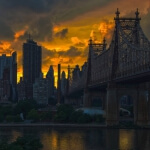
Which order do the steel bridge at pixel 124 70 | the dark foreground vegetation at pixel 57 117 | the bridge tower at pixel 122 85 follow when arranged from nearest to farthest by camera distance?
the steel bridge at pixel 124 70
the bridge tower at pixel 122 85
the dark foreground vegetation at pixel 57 117

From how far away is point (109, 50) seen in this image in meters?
84.2

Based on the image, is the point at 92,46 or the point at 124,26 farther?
the point at 92,46

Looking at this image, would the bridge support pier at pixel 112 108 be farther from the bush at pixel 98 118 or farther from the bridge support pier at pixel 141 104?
the bush at pixel 98 118

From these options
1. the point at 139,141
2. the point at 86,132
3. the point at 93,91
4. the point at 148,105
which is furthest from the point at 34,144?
the point at 93,91

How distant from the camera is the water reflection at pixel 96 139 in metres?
51.9

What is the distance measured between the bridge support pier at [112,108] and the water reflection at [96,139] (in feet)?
17.6

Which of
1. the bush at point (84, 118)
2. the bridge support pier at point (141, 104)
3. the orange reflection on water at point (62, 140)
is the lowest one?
the orange reflection on water at point (62, 140)

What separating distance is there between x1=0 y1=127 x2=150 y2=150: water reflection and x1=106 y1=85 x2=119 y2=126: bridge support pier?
536 centimetres

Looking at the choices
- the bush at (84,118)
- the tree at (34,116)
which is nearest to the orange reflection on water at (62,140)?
the bush at (84,118)

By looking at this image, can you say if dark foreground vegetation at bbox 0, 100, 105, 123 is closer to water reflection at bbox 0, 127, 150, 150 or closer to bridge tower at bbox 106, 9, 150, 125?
bridge tower at bbox 106, 9, 150, 125

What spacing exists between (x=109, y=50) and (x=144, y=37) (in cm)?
1110

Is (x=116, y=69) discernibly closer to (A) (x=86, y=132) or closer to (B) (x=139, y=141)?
(A) (x=86, y=132)

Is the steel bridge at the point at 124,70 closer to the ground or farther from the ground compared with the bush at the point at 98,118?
farther from the ground

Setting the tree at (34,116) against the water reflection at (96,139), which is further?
the tree at (34,116)
